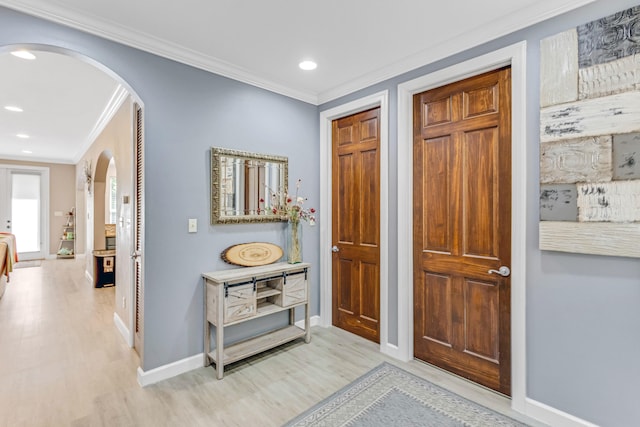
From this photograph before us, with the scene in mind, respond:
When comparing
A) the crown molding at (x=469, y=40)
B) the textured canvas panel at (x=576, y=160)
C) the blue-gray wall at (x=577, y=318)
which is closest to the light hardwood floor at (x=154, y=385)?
the blue-gray wall at (x=577, y=318)

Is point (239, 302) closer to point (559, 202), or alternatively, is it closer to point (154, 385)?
point (154, 385)

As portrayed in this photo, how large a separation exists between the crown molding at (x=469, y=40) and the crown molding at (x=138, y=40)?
0.91 meters

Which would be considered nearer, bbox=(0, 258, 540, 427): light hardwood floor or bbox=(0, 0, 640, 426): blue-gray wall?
bbox=(0, 0, 640, 426): blue-gray wall

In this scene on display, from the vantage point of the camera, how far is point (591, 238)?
1.75 meters

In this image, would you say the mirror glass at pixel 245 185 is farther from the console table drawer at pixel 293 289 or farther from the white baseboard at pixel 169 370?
the white baseboard at pixel 169 370

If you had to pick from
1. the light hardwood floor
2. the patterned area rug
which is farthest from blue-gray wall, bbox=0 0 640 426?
the patterned area rug

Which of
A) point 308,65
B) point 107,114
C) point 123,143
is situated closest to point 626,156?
point 308,65

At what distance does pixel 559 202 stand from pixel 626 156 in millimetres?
373

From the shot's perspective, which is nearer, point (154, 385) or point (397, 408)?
point (397, 408)

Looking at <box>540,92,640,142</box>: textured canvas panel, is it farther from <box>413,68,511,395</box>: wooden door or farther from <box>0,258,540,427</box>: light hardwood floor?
<box>0,258,540,427</box>: light hardwood floor

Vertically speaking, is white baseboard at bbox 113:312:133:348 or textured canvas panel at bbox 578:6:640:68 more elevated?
textured canvas panel at bbox 578:6:640:68

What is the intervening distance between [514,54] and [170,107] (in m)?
2.55

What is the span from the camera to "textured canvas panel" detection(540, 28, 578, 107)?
1.82 metres

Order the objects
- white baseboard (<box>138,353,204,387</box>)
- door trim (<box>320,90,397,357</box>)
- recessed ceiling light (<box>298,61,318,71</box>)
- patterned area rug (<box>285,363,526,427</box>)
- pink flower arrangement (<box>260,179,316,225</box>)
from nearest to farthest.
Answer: patterned area rug (<box>285,363,526,427</box>) → white baseboard (<box>138,353,204,387</box>) → recessed ceiling light (<box>298,61,318,71</box>) → door trim (<box>320,90,397,357</box>) → pink flower arrangement (<box>260,179,316,225</box>)
